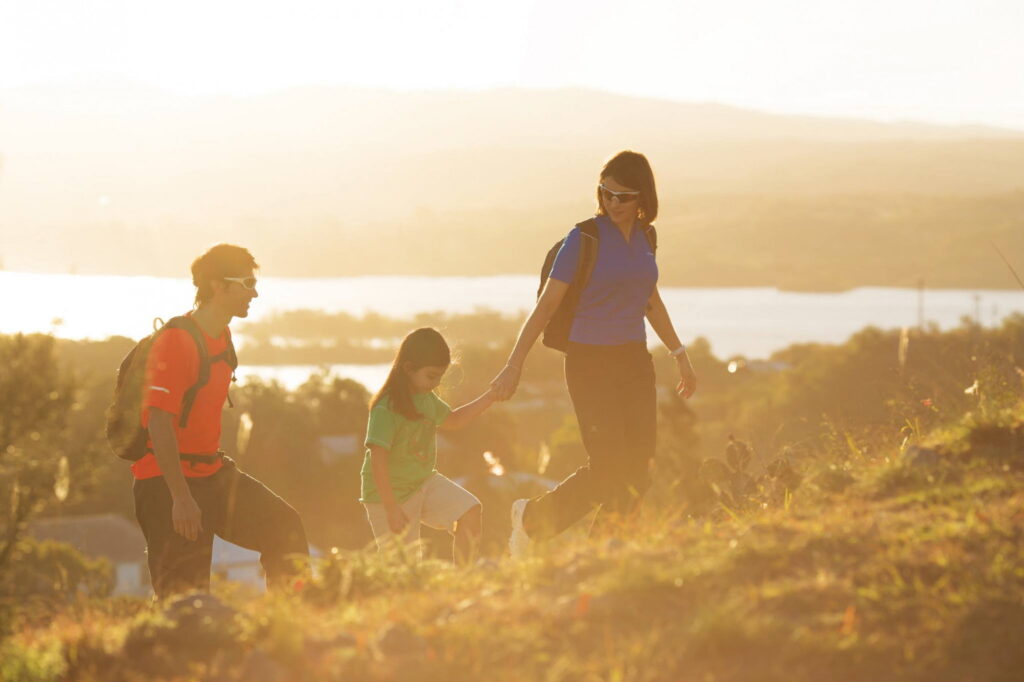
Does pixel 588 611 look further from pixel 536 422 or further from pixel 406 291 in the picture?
pixel 406 291

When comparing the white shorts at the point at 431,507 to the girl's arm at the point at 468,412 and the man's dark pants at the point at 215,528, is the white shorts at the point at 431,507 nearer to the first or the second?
the girl's arm at the point at 468,412

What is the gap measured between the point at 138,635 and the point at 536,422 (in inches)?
2698

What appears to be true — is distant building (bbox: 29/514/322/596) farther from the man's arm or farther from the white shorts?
the man's arm

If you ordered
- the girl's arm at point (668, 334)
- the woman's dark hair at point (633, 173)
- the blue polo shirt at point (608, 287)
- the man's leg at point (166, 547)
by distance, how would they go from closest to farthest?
1. the man's leg at point (166, 547)
2. the blue polo shirt at point (608, 287)
3. the woman's dark hair at point (633, 173)
4. the girl's arm at point (668, 334)

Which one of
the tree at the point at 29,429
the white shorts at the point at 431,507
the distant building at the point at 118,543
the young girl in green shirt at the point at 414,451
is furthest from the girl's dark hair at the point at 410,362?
the distant building at the point at 118,543

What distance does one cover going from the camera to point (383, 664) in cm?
427

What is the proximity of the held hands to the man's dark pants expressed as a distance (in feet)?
0.34

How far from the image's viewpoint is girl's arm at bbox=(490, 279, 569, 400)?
627 centimetres

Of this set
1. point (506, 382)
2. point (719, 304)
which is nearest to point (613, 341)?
point (506, 382)

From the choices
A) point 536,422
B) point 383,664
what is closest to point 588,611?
point 383,664

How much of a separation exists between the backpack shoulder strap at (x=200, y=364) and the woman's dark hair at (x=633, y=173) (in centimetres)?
220

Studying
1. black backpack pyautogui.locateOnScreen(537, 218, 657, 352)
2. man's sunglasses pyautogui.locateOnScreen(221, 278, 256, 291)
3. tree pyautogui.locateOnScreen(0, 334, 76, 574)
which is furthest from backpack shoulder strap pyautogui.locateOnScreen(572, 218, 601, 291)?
tree pyautogui.locateOnScreen(0, 334, 76, 574)

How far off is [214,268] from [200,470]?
3.34 feet

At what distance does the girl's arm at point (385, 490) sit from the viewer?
663cm
